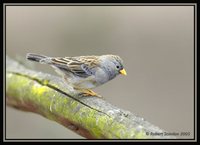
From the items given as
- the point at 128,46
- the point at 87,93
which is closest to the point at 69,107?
the point at 87,93

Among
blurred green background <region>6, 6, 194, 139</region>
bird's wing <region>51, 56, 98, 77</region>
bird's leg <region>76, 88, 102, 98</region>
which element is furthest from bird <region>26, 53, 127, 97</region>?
blurred green background <region>6, 6, 194, 139</region>

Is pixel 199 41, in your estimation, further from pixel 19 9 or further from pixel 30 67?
pixel 19 9

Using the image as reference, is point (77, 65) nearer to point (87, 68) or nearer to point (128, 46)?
point (87, 68)

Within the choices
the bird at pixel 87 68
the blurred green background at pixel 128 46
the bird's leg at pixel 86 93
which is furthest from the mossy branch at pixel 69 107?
the blurred green background at pixel 128 46

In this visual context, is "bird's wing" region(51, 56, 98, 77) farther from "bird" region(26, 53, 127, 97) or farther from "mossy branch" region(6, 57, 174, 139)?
"mossy branch" region(6, 57, 174, 139)

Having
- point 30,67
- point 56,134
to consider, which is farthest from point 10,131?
point 30,67

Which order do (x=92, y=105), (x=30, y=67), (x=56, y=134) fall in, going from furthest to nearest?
(x=56, y=134) → (x=30, y=67) → (x=92, y=105)

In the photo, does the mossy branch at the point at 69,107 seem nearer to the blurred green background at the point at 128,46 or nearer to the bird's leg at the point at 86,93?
the bird's leg at the point at 86,93
